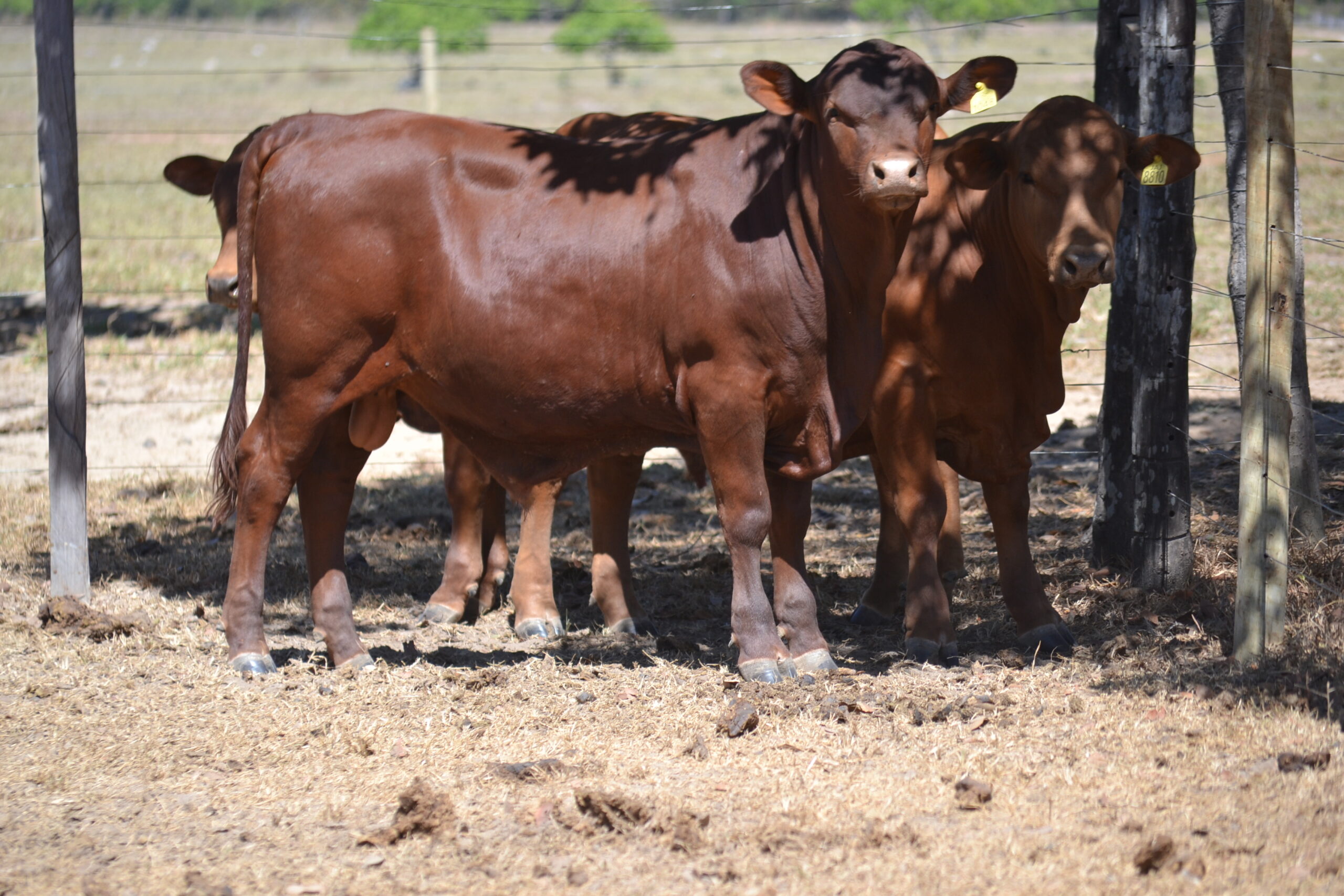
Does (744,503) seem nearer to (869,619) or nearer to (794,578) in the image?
(794,578)

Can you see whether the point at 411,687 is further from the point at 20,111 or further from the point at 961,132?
the point at 20,111

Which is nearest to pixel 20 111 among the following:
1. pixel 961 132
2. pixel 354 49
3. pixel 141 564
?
pixel 354 49

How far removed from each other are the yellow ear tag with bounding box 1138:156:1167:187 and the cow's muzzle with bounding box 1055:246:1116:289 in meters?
0.56

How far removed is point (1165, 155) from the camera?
518cm

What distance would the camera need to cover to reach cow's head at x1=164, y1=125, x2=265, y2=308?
18.8 ft

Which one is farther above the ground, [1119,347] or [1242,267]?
[1242,267]

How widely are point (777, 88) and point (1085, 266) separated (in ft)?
4.21

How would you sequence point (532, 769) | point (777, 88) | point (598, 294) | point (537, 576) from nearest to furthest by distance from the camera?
1. point (532, 769)
2. point (777, 88)
3. point (598, 294)
4. point (537, 576)

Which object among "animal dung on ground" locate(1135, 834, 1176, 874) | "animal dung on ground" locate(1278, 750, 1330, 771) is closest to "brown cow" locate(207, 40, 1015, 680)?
"animal dung on ground" locate(1278, 750, 1330, 771)

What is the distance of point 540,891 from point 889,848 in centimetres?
95

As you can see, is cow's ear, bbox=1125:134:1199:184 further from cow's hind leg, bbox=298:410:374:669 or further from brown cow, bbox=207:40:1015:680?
cow's hind leg, bbox=298:410:374:669

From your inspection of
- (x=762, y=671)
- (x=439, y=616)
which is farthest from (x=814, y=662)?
(x=439, y=616)

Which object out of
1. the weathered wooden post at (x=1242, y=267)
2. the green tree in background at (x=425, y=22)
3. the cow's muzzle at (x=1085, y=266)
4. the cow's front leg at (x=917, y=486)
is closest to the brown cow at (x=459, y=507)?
the cow's front leg at (x=917, y=486)

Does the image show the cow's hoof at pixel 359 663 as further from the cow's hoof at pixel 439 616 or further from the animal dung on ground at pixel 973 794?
the animal dung on ground at pixel 973 794
